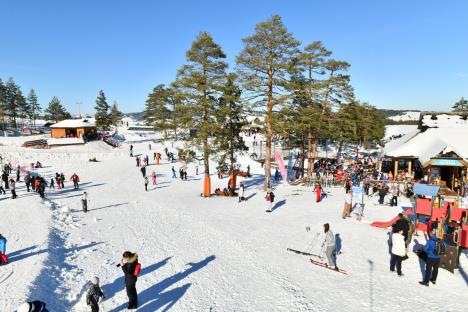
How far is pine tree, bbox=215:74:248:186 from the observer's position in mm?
22516

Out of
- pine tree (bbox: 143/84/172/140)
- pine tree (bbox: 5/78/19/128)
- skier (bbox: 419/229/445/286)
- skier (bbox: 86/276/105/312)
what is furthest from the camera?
pine tree (bbox: 5/78/19/128)

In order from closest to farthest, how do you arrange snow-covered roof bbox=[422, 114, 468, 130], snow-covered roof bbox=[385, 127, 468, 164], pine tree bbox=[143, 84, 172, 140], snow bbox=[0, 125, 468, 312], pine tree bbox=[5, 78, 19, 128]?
snow bbox=[0, 125, 468, 312]
snow-covered roof bbox=[385, 127, 468, 164]
snow-covered roof bbox=[422, 114, 468, 130]
pine tree bbox=[143, 84, 172, 140]
pine tree bbox=[5, 78, 19, 128]

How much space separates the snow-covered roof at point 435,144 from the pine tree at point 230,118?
514 inches

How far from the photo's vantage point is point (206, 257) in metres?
11.2

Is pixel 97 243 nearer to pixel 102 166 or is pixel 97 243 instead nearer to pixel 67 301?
pixel 67 301

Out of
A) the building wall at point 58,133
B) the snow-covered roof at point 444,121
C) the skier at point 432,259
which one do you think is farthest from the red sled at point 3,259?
the building wall at point 58,133

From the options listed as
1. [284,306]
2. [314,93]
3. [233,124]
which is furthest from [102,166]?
[284,306]

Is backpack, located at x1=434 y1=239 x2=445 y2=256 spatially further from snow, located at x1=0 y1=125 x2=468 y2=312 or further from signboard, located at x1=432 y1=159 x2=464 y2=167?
signboard, located at x1=432 y1=159 x2=464 y2=167

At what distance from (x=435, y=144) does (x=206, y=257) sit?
73.0ft

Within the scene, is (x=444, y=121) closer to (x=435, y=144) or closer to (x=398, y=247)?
(x=435, y=144)

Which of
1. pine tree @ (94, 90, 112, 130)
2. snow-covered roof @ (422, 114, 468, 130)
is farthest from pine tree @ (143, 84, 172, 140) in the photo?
snow-covered roof @ (422, 114, 468, 130)

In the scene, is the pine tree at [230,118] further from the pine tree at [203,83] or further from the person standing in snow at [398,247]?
the person standing in snow at [398,247]

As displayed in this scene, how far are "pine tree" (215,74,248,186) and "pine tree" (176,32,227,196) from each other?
0.58m

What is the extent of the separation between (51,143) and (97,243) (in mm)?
41789
